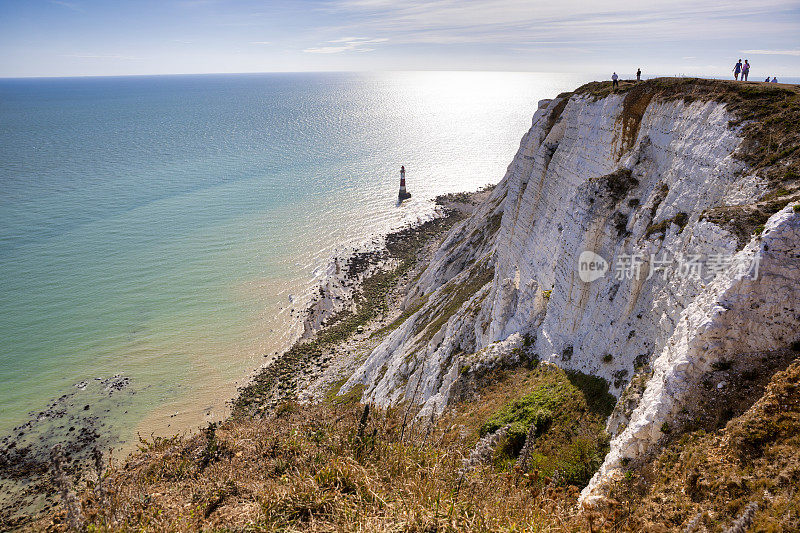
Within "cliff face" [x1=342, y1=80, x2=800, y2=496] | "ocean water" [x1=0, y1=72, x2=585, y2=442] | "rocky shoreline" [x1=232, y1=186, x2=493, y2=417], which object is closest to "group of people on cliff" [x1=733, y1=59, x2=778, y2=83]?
"cliff face" [x1=342, y1=80, x2=800, y2=496]

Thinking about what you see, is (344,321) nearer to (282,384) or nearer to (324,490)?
(282,384)

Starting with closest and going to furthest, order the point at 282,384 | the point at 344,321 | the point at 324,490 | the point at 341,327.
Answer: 1. the point at 324,490
2. the point at 282,384
3. the point at 341,327
4. the point at 344,321

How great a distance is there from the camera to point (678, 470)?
789cm

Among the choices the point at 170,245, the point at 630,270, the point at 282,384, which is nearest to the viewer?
the point at 630,270

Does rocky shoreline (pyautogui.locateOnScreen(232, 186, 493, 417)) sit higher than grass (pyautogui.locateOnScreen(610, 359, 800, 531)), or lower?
lower

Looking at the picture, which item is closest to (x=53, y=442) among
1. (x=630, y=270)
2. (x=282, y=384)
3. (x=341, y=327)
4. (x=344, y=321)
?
(x=282, y=384)

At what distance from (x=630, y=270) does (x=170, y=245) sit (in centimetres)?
6186

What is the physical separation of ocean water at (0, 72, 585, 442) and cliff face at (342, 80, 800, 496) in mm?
20601

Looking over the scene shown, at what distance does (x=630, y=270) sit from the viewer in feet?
46.2

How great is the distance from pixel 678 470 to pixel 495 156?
121 meters

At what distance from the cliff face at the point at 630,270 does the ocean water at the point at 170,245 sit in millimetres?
20601

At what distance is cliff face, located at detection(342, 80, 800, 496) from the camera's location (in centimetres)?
866

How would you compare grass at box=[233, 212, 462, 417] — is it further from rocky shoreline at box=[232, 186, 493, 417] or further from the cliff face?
the cliff face

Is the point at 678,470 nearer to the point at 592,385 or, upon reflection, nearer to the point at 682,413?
the point at 682,413
